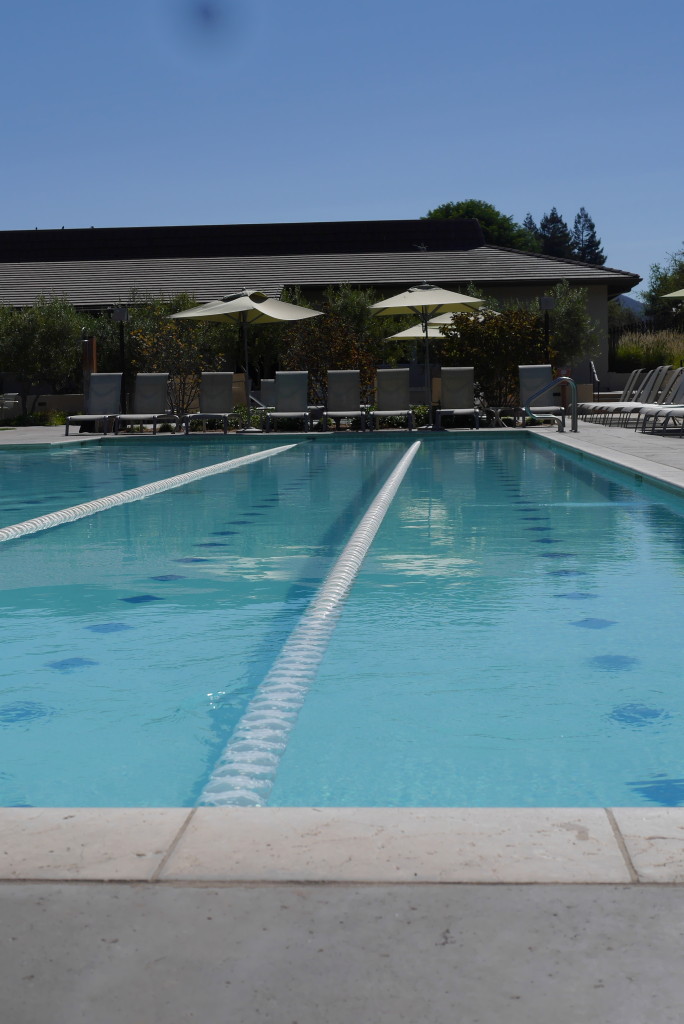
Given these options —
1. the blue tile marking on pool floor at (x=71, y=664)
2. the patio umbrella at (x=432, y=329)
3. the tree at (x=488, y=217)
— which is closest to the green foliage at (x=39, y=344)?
the patio umbrella at (x=432, y=329)

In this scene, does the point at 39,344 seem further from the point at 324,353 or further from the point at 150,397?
the point at 324,353

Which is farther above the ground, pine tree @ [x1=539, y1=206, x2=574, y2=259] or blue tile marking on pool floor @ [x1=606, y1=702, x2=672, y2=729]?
pine tree @ [x1=539, y1=206, x2=574, y2=259]

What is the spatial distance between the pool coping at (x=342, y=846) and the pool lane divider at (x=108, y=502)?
19.0 ft

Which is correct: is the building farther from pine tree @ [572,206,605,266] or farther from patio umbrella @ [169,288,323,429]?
pine tree @ [572,206,605,266]

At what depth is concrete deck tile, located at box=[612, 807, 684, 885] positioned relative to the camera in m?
1.87

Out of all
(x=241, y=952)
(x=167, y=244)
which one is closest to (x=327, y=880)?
(x=241, y=952)

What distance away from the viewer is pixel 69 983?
1601mm

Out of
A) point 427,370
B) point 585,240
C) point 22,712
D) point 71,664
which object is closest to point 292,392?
point 427,370

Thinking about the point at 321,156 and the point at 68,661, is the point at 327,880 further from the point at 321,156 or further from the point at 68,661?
the point at 321,156

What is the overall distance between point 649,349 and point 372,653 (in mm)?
29051

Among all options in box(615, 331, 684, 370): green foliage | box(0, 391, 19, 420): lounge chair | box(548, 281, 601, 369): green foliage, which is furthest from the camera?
box(615, 331, 684, 370): green foliage

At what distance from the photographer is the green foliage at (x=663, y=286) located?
4447cm

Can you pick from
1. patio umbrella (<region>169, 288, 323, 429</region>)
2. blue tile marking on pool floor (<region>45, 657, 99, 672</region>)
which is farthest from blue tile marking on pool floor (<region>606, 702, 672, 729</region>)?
patio umbrella (<region>169, 288, 323, 429</region>)

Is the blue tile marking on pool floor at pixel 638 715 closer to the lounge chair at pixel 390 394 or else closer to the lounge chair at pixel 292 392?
the lounge chair at pixel 390 394
